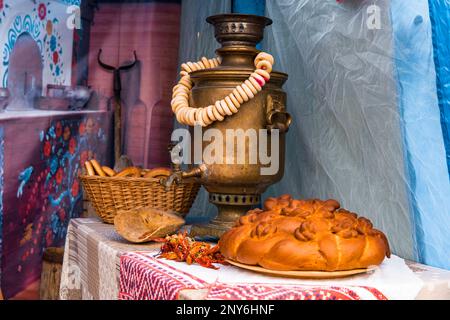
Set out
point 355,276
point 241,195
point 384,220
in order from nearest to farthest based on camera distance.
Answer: point 355,276, point 384,220, point 241,195

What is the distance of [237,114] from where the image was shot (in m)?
2.02

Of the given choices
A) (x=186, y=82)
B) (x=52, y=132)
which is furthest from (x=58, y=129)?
(x=186, y=82)

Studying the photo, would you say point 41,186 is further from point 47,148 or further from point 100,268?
point 100,268

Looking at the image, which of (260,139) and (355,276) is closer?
(355,276)

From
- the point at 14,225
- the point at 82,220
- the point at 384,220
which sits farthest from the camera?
the point at 14,225

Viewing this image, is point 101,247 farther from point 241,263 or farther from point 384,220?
point 384,220

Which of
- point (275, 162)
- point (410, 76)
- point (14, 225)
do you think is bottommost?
point (14, 225)

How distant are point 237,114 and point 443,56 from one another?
0.59 meters

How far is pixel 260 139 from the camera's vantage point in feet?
6.70

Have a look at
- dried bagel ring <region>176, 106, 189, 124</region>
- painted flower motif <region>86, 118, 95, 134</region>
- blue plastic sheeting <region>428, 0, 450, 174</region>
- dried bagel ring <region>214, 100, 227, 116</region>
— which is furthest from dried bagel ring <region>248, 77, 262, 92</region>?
painted flower motif <region>86, 118, 95, 134</region>

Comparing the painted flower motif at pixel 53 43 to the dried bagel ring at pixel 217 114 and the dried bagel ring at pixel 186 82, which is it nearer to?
the dried bagel ring at pixel 186 82

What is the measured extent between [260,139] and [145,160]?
156cm

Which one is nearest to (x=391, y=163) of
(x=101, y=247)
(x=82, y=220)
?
(x=101, y=247)

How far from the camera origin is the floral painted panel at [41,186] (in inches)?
122
